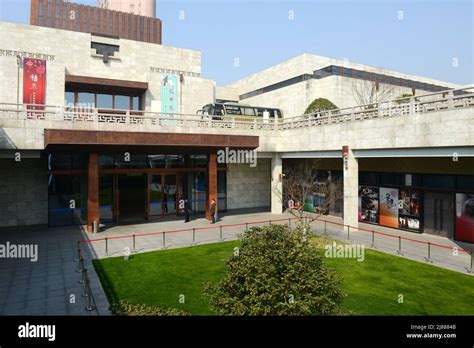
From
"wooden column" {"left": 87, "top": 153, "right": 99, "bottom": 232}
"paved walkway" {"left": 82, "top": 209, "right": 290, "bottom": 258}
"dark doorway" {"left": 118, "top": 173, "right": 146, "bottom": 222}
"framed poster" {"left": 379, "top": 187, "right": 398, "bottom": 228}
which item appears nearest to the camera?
"paved walkway" {"left": 82, "top": 209, "right": 290, "bottom": 258}

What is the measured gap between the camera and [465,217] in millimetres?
19391

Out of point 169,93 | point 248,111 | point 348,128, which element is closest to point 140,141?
point 348,128

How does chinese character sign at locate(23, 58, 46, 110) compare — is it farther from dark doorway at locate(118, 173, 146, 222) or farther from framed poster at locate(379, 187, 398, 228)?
framed poster at locate(379, 187, 398, 228)

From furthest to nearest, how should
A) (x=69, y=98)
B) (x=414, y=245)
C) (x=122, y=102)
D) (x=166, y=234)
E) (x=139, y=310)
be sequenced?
(x=122, y=102) < (x=69, y=98) < (x=166, y=234) < (x=414, y=245) < (x=139, y=310)

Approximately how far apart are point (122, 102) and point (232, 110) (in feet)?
43.0

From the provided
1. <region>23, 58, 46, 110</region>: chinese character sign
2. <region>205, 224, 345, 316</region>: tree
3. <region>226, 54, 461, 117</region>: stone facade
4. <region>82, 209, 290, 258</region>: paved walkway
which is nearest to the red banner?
<region>23, 58, 46, 110</region>: chinese character sign

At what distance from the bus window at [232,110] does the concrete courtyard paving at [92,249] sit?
9928mm

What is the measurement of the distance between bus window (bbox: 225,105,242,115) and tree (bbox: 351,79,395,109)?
19430 millimetres

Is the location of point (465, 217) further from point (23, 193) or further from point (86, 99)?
point (86, 99)

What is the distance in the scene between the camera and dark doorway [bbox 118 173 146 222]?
25.7 m

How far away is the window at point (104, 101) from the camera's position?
3462cm

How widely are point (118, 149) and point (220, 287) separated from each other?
16477mm

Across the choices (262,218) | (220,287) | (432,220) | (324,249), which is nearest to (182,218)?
(262,218)

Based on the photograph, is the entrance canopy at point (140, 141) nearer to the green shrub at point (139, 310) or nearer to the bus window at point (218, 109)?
the bus window at point (218, 109)
